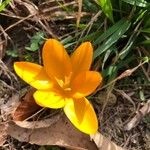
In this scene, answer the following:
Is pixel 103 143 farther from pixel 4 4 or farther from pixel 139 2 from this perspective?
pixel 4 4

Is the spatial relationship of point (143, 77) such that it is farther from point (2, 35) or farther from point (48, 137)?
point (2, 35)

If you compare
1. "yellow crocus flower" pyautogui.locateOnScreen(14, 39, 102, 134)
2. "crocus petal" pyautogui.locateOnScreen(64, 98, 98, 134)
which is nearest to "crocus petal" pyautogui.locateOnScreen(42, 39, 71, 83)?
"yellow crocus flower" pyautogui.locateOnScreen(14, 39, 102, 134)

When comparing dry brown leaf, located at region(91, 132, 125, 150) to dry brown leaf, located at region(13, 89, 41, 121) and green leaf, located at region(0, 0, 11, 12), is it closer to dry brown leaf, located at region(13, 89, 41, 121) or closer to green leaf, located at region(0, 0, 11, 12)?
dry brown leaf, located at region(13, 89, 41, 121)

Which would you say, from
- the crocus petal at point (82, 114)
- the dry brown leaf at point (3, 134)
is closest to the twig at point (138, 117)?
the crocus petal at point (82, 114)

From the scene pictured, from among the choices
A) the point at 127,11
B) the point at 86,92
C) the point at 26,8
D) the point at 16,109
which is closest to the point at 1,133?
the point at 16,109

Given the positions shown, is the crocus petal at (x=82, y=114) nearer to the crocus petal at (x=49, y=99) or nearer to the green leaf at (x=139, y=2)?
the crocus petal at (x=49, y=99)

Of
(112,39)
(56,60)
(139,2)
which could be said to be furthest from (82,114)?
(139,2)
